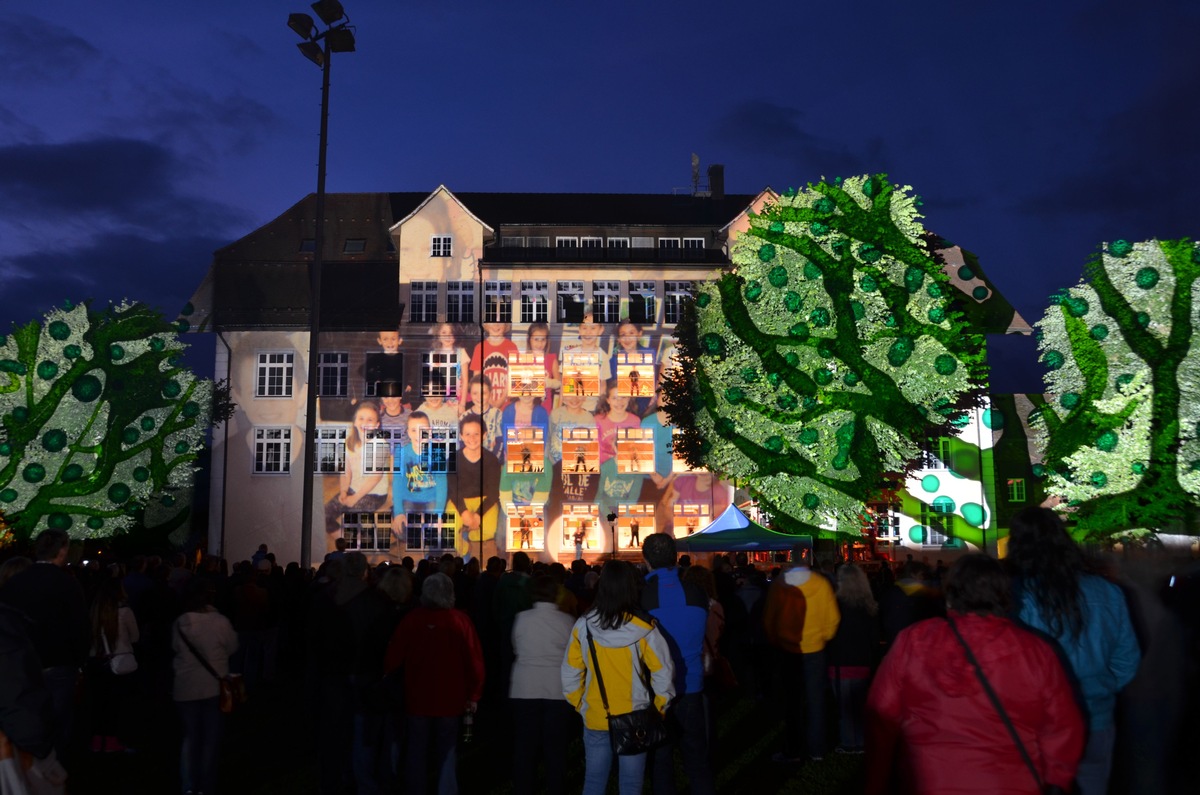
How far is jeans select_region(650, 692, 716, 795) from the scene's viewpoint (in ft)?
26.6

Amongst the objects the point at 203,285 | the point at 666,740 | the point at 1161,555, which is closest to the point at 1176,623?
the point at 1161,555

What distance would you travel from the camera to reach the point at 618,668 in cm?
710

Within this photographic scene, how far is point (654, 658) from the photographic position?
23.4 ft

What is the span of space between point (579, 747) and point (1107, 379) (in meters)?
27.7

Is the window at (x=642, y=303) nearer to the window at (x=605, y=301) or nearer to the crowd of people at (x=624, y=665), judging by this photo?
the window at (x=605, y=301)

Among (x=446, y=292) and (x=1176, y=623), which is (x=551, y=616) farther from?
(x=446, y=292)

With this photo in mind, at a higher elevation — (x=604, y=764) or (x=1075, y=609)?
(x=1075, y=609)

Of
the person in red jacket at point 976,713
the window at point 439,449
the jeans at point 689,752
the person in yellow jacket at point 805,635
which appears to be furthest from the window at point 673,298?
the person in red jacket at point 976,713

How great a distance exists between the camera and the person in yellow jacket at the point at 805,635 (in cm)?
1158

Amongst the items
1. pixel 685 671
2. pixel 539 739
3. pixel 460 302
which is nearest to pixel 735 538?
pixel 539 739

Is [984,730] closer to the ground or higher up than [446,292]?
closer to the ground

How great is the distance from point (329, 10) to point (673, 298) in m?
25.2

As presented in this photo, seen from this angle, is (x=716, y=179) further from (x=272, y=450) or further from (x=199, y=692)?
(x=199, y=692)

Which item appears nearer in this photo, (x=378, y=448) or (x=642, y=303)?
(x=378, y=448)
